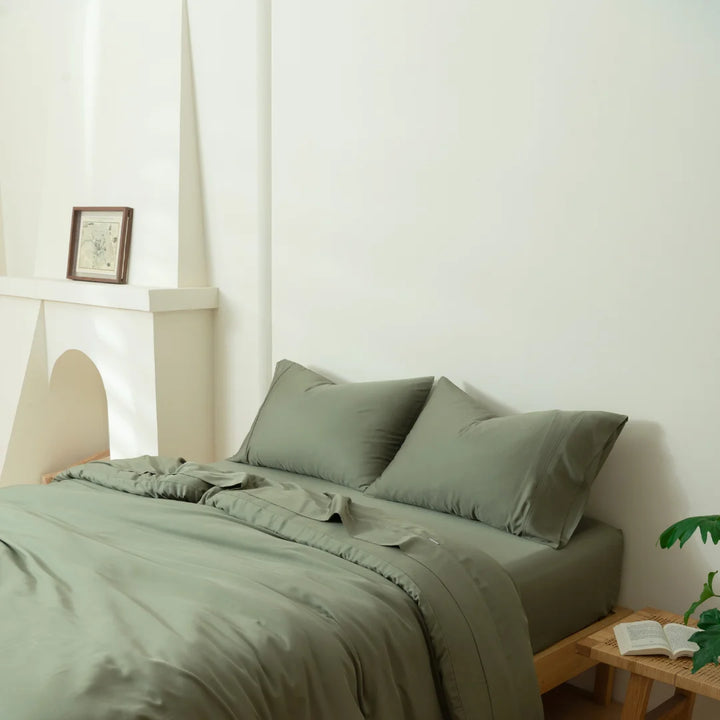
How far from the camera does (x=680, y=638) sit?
8.46 feet

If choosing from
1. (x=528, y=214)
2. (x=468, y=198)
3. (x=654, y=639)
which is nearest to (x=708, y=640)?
(x=654, y=639)

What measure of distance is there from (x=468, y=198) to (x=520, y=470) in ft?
3.56

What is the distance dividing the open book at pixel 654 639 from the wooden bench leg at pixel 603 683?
420mm

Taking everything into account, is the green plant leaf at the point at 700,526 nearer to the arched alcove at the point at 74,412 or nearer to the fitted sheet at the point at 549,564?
the fitted sheet at the point at 549,564

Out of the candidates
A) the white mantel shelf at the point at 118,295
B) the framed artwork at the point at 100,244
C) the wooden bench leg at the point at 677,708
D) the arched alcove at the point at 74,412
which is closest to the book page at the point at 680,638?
the wooden bench leg at the point at 677,708

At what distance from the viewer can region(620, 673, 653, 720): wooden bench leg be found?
2492 millimetres

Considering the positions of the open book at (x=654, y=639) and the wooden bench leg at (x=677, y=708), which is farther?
the wooden bench leg at (x=677, y=708)

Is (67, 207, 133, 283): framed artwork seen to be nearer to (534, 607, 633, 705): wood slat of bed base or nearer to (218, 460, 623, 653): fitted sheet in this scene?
(218, 460, 623, 653): fitted sheet

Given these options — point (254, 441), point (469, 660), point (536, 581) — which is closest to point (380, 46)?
point (254, 441)

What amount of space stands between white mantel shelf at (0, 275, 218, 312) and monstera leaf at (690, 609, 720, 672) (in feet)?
9.01

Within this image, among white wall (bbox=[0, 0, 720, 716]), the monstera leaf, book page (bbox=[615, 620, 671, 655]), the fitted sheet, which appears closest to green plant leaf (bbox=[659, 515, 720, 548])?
the monstera leaf

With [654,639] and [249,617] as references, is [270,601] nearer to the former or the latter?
[249,617]

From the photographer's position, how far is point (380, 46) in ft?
12.2

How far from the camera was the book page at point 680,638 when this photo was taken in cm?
249
